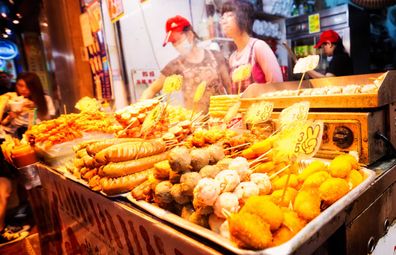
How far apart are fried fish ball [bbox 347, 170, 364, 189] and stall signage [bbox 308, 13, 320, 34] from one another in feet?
23.1

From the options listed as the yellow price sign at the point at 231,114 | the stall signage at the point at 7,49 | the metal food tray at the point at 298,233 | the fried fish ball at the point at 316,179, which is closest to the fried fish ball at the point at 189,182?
the metal food tray at the point at 298,233

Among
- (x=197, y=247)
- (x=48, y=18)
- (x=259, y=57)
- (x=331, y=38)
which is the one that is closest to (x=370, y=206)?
(x=197, y=247)

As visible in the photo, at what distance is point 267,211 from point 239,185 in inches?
11.7

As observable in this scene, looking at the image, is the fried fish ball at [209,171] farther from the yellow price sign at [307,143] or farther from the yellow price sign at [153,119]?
the yellow price sign at [153,119]

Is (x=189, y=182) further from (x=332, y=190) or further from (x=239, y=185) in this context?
(x=332, y=190)

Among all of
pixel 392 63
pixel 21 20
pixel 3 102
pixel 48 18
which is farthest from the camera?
pixel 21 20

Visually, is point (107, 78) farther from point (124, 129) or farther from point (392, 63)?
point (392, 63)

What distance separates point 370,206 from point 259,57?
3.16m

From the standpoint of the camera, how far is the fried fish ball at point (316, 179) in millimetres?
1394

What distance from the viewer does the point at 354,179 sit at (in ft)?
A: 4.78

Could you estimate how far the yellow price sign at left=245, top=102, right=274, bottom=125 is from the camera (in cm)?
204

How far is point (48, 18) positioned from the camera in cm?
687

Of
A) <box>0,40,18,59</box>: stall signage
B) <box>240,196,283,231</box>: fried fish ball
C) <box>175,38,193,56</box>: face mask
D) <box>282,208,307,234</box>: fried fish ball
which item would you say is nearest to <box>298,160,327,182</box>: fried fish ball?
<box>282,208,307,234</box>: fried fish ball

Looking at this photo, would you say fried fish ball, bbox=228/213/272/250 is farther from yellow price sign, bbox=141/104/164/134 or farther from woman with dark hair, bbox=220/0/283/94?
woman with dark hair, bbox=220/0/283/94
